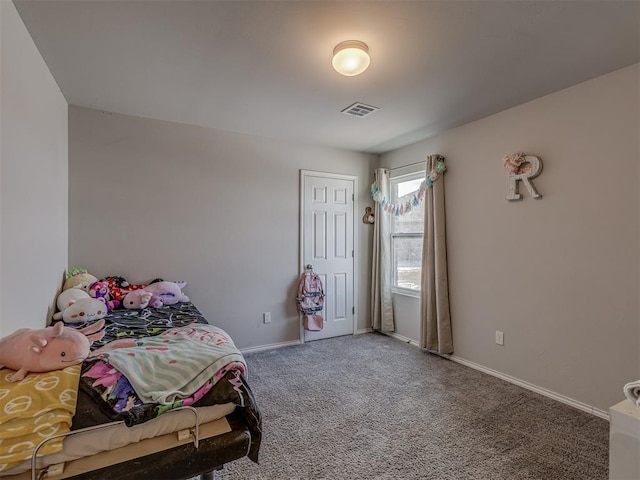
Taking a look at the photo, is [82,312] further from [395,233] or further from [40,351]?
[395,233]

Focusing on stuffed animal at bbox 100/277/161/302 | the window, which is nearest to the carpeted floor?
the window

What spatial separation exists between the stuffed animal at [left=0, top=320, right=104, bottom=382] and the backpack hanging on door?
8.58 ft

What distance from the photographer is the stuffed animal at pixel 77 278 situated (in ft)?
8.38

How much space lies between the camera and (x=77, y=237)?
111 inches

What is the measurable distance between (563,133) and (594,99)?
27 cm

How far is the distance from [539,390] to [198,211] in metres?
3.45

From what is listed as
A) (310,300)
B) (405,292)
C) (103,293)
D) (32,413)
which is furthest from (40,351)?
(405,292)

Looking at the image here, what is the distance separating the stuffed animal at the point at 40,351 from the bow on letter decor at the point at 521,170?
310 centimetres

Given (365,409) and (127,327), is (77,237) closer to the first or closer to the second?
(127,327)

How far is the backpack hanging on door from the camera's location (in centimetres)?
377

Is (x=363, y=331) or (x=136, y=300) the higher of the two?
(x=136, y=300)

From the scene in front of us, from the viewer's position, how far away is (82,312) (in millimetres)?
2193

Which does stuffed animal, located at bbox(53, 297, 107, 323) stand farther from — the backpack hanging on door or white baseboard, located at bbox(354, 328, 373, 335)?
white baseboard, located at bbox(354, 328, 373, 335)

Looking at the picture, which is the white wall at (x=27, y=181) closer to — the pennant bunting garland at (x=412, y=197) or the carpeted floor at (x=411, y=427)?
the carpeted floor at (x=411, y=427)
